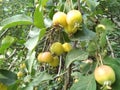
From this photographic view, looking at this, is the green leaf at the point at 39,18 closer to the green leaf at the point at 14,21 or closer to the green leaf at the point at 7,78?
the green leaf at the point at 14,21

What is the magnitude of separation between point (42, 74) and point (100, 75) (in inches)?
15.6

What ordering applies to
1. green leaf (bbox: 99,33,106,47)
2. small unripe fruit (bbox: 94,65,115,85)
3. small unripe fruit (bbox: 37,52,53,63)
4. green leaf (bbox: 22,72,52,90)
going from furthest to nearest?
green leaf (bbox: 22,72,52,90), small unripe fruit (bbox: 37,52,53,63), green leaf (bbox: 99,33,106,47), small unripe fruit (bbox: 94,65,115,85)

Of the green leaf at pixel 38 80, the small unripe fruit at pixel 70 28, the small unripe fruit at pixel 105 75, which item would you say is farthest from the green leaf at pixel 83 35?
the green leaf at pixel 38 80

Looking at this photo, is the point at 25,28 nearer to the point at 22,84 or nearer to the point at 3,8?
the point at 3,8

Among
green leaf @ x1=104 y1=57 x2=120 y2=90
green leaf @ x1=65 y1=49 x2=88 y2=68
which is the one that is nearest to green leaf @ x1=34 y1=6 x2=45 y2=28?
green leaf @ x1=65 y1=49 x2=88 y2=68

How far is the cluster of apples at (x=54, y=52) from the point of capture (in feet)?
3.54

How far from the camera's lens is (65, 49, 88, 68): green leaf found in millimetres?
1014

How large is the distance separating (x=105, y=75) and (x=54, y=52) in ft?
0.90

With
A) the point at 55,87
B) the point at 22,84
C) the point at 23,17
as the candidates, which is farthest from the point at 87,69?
the point at 55,87

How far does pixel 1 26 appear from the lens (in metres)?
1.06

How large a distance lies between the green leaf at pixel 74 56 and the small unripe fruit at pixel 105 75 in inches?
4.6

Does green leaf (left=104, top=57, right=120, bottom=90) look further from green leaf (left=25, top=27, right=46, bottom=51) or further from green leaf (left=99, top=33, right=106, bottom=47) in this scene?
green leaf (left=25, top=27, right=46, bottom=51)

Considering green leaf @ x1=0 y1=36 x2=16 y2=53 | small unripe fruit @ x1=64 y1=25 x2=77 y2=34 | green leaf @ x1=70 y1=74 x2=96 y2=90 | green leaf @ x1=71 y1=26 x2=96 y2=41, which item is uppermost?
small unripe fruit @ x1=64 y1=25 x2=77 y2=34

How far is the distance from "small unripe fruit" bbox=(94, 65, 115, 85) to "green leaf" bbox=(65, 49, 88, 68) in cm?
12
